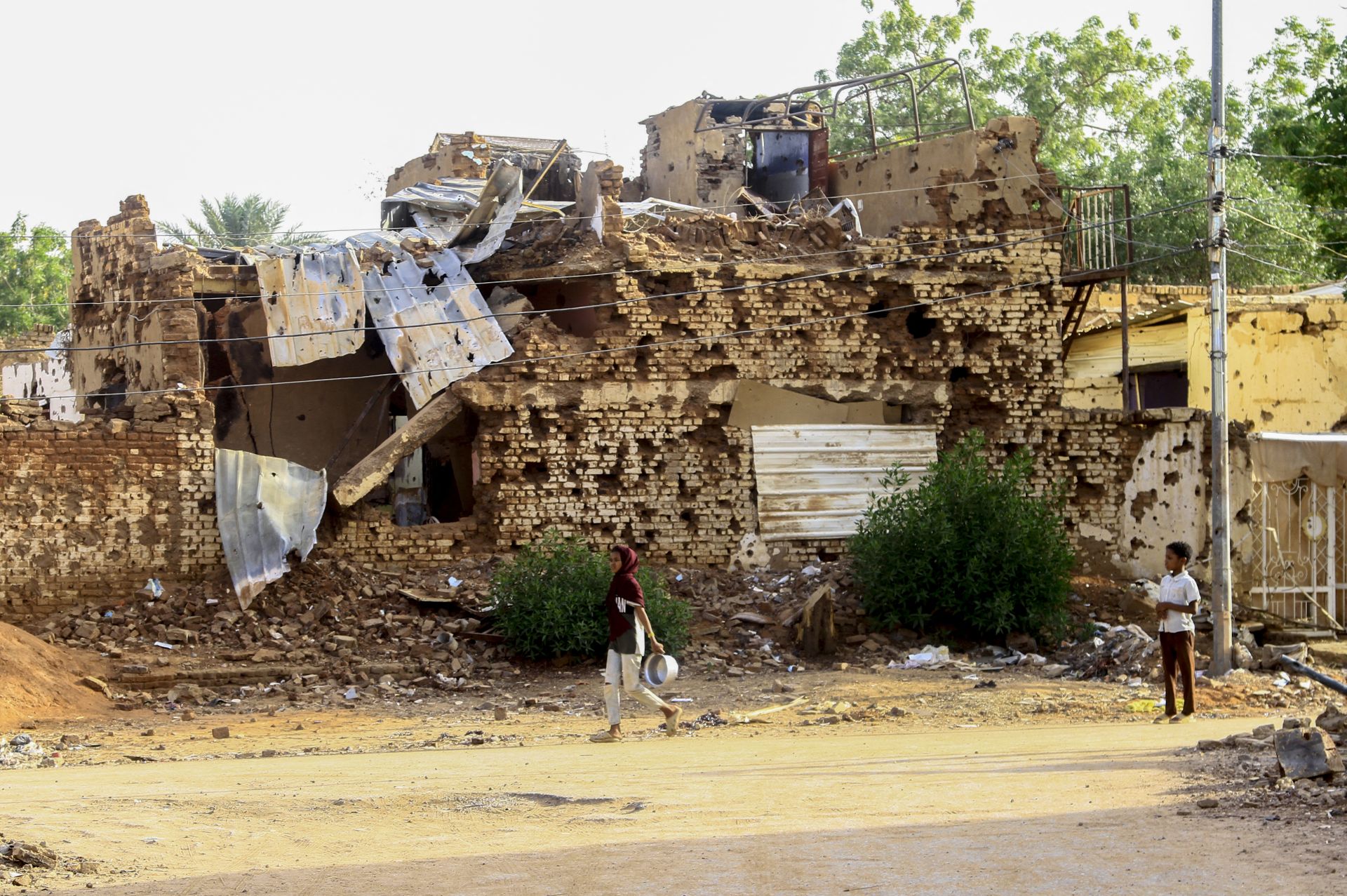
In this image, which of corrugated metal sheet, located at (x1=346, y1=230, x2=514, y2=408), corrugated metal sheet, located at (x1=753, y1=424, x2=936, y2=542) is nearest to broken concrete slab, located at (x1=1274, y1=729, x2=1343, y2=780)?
corrugated metal sheet, located at (x1=753, y1=424, x2=936, y2=542)

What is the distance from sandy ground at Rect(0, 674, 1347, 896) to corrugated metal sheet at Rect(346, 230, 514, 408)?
6553mm

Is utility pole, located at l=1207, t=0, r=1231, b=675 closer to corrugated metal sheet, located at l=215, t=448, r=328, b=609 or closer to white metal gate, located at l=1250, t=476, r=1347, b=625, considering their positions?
white metal gate, located at l=1250, t=476, r=1347, b=625

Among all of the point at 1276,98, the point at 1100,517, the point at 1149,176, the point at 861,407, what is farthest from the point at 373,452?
the point at 1276,98

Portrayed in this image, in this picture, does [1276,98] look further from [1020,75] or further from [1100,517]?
[1100,517]

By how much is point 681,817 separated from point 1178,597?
17.0 ft

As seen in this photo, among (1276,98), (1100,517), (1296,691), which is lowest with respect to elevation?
(1296,691)

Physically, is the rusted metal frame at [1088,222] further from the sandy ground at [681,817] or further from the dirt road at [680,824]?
the dirt road at [680,824]

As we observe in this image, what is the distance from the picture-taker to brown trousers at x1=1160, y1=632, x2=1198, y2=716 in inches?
457

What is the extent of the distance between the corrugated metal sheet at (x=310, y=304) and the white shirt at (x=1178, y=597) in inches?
392

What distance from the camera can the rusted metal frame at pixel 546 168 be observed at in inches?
768

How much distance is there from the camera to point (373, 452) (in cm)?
1789

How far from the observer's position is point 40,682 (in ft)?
47.6

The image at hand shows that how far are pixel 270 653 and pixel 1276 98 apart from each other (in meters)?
33.3

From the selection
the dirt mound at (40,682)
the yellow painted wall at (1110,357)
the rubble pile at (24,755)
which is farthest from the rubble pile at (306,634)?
the yellow painted wall at (1110,357)
